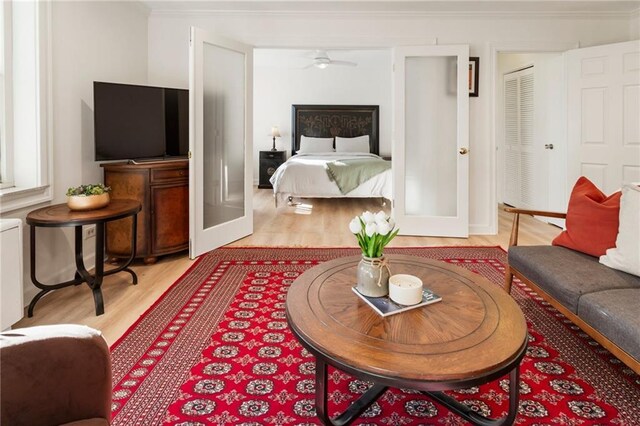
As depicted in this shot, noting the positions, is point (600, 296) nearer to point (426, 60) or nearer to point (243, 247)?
point (243, 247)

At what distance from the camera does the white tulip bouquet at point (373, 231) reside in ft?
4.86

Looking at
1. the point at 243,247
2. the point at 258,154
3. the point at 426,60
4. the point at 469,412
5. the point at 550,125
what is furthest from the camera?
the point at 258,154

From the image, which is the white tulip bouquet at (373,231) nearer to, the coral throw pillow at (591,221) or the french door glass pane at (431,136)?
the coral throw pillow at (591,221)

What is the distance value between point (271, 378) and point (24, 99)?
2455 millimetres

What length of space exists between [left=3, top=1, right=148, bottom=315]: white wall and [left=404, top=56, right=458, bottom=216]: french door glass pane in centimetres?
298

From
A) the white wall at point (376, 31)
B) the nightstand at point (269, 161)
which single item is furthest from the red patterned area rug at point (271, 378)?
the nightstand at point (269, 161)

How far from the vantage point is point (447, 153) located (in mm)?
4449

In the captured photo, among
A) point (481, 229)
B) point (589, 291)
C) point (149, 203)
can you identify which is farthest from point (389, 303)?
point (481, 229)

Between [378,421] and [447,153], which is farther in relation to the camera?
[447,153]

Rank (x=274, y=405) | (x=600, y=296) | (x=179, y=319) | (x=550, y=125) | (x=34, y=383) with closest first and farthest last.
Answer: (x=34, y=383)
(x=274, y=405)
(x=600, y=296)
(x=179, y=319)
(x=550, y=125)

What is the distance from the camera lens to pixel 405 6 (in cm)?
419

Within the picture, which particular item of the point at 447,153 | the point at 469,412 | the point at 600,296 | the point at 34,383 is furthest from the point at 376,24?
the point at 34,383

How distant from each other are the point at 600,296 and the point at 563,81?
3.77 m

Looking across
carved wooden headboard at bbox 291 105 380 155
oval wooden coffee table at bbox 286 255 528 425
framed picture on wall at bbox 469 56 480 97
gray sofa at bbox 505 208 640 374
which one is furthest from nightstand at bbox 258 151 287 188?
oval wooden coffee table at bbox 286 255 528 425
